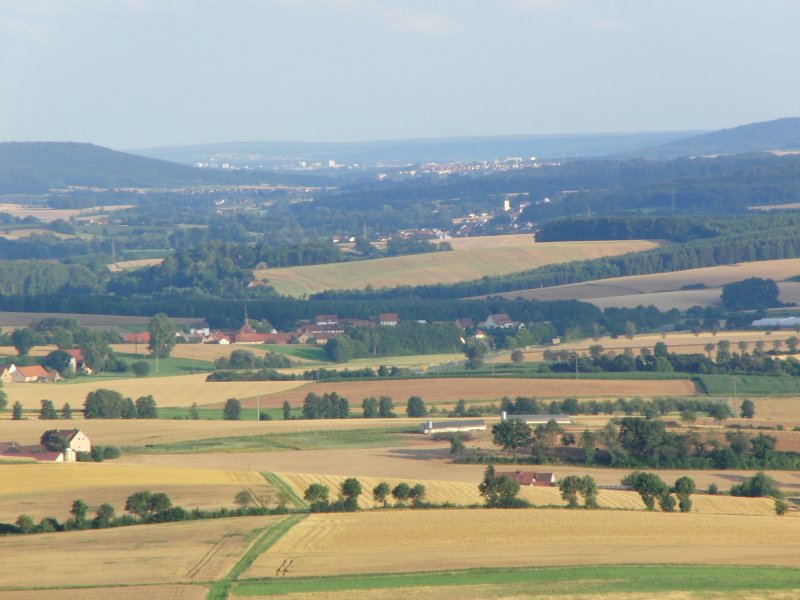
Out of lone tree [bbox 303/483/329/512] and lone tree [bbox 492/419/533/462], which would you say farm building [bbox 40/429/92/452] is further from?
lone tree [bbox 303/483/329/512]

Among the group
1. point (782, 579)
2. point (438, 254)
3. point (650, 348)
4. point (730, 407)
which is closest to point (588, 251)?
point (438, 254)

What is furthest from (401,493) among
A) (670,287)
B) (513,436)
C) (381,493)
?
(670,287)

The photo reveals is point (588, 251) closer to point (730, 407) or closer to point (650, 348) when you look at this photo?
point (650, 348)

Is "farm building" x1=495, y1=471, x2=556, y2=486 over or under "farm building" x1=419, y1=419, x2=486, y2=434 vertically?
over

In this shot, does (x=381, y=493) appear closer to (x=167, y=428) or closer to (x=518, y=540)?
(x=518, y=540)

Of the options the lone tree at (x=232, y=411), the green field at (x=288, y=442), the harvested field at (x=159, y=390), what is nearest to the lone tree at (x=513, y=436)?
the green field at (x=288, y=442)

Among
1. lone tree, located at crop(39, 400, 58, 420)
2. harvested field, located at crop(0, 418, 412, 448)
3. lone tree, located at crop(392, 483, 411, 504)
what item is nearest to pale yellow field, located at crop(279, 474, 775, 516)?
lone tree, located at crop(392, 483, 411, 504)
